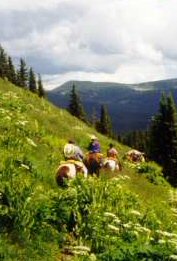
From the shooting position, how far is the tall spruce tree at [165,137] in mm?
80500

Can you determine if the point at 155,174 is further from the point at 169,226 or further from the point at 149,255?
the point at 149,255

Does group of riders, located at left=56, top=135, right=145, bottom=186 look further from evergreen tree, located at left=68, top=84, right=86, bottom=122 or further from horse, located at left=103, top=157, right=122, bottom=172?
evergreen tree, located at left=68, top=84, right=86, bottom=122

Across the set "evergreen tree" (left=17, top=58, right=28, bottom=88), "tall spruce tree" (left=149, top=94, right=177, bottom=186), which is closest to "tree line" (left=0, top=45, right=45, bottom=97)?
"evergreen tree" (left=17, top=58, right=28, bottom=88)

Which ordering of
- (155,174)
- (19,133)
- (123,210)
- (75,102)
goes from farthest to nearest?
1. (75,102)
2. (155,174)
3. (19,133)
4. (123,210)

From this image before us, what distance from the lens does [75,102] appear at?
137250 mm

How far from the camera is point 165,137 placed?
266ft

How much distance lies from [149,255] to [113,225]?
1.95 meters

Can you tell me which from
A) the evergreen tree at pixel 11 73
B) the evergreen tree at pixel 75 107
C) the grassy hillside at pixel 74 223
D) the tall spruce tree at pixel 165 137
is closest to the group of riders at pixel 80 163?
the grassy hillside at pixel 74 223

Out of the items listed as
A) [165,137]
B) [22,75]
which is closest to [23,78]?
[22,75]

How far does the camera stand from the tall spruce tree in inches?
3169

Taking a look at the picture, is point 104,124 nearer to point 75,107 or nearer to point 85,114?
point 85,114

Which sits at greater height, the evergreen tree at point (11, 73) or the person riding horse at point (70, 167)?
the evergreen tree at point (11, 73)

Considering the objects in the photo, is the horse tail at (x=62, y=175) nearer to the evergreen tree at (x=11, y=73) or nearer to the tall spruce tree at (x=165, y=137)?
the tall spruce tree at (x=165, y=137)

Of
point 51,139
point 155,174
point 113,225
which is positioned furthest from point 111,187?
point 155,174
